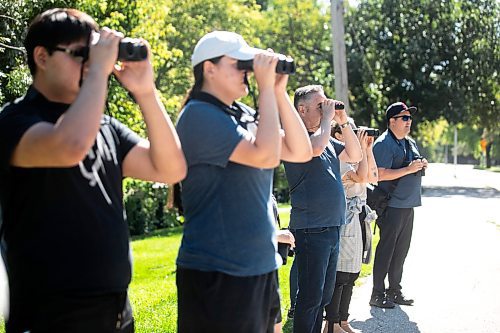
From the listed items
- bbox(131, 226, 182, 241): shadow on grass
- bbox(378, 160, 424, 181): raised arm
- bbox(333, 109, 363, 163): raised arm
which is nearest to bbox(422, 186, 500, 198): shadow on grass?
bbox(131, 226, 182, 241): shadow on grass

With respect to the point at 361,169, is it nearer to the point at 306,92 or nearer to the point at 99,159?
the point at 306,92

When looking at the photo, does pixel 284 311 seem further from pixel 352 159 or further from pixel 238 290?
pixel 238 290

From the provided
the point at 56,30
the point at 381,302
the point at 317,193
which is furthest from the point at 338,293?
the point at 56,30

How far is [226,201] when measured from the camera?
3.06 meters

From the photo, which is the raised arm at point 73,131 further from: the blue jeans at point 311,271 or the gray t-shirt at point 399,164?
the gray t-shirt at point 399,164

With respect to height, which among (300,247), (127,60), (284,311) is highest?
(127,60)

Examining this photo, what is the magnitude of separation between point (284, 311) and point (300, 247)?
81.2 inches

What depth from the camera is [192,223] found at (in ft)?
10.3

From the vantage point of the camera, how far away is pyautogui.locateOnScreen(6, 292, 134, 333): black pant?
2.52 meters

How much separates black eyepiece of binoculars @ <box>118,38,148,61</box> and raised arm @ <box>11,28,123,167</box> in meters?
0.10

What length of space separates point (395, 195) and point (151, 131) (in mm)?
5034

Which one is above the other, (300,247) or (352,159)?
(352,159)

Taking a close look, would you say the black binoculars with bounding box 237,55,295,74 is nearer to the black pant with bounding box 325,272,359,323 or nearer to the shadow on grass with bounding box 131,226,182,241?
the black pant with bounding box 325,272,359,323

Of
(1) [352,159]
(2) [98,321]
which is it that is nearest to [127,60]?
(2) [98,321]
